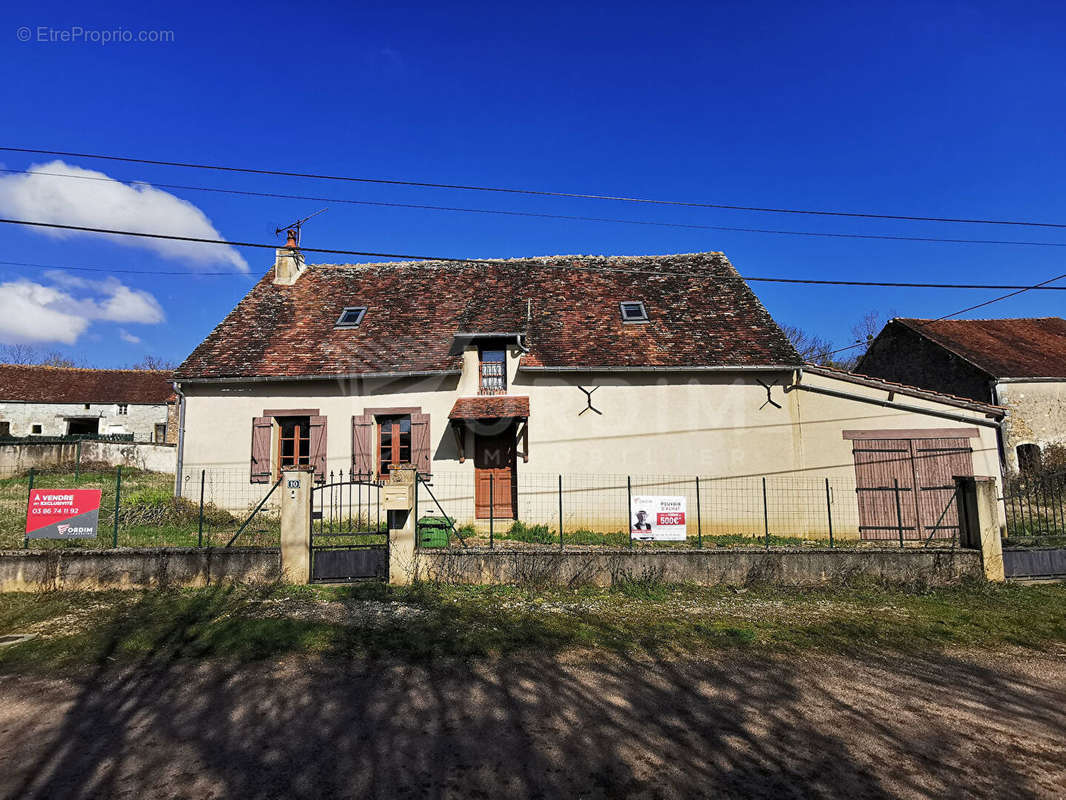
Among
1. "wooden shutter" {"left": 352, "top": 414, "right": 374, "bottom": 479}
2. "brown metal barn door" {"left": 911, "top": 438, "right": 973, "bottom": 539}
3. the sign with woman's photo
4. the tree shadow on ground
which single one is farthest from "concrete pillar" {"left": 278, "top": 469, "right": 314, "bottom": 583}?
"brown metal barn door" {"left": 911, "top": 438, "right": 973, "bottom": 539}

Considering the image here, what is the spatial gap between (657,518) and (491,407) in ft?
15.3

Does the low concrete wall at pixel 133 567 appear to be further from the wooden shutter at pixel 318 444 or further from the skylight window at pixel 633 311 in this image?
the skylight window at pixel 633 311

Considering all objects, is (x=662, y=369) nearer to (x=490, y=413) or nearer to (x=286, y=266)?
(x=490, y=413)

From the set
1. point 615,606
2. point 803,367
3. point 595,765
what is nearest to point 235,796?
point 595,765

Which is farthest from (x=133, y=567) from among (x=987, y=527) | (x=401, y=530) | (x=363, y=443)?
(x=987, y=527)

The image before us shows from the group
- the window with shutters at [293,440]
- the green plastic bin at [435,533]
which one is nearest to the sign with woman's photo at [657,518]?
the green plastic bin at [435,533]

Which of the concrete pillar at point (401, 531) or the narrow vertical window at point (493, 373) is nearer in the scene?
the concrete pillar at point (401, 531)

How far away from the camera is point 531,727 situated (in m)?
4.62

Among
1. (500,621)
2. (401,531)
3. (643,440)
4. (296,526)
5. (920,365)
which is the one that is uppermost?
(920,365)

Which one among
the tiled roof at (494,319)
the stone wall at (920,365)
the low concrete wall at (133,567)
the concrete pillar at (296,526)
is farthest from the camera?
the stone wall at (920,365)

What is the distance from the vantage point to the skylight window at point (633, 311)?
15.0 metres

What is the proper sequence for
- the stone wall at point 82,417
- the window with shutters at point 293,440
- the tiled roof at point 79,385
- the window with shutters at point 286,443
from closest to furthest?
the window with shutters at point 286,443 → the window with shutters at point 293,440 → the stone wall at point 82,417 → the tiled roof at point 79,385

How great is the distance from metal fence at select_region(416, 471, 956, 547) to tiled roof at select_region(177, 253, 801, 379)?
272 centimetres

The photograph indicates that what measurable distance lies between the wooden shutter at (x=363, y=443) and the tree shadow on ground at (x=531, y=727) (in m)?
6.97
